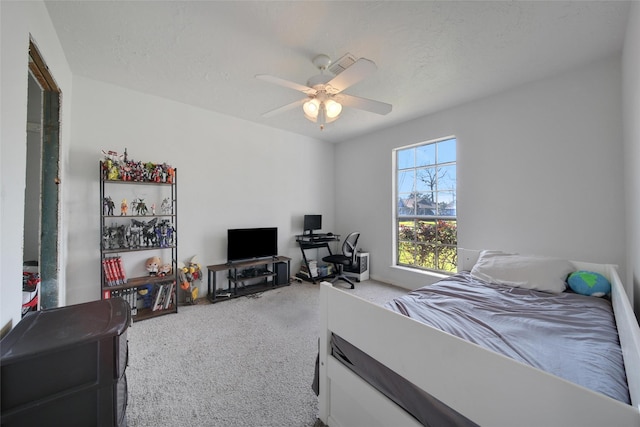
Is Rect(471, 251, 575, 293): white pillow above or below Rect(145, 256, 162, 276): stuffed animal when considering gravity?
above

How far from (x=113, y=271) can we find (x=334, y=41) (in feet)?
10.5

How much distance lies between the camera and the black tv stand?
3.33m

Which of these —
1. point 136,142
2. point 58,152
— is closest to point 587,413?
point 58,152

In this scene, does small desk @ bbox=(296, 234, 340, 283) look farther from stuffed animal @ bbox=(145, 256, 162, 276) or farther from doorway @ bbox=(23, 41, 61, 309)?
doorway @ bbox=(23, 41, 61, 309)

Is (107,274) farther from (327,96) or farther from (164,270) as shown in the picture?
(327,96)

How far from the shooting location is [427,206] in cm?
372

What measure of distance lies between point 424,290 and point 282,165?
3.08 m

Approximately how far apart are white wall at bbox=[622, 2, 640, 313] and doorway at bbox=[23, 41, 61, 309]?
4.06 metres

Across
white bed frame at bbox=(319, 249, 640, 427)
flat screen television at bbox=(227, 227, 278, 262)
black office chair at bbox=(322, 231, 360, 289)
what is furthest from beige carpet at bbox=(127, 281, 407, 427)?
black office chair at bbox=(322, 231, 360, 289)

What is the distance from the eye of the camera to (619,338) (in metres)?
1.22

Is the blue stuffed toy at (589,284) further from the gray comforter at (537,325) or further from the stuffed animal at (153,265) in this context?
the stuffed animal at (153,265)

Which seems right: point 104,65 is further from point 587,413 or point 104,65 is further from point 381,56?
point 587,413

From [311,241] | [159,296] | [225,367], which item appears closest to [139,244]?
[159,296]

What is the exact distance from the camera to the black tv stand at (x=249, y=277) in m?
3.33
